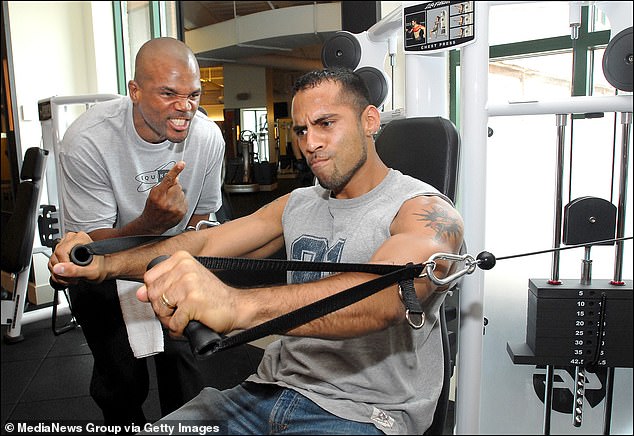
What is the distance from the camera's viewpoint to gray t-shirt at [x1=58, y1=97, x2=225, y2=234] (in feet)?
3.05

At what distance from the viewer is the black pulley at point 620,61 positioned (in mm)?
594

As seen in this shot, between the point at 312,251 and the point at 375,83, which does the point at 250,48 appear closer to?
the point at 375,83

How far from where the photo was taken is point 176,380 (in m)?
0.95

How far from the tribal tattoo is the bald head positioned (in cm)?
47

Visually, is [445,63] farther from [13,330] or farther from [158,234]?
[13,330]

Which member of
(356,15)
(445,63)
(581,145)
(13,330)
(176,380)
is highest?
(356,15)

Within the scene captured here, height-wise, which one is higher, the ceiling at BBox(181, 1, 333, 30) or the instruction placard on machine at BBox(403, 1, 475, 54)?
the ceiling at BBox(181, 1, 333, 30)

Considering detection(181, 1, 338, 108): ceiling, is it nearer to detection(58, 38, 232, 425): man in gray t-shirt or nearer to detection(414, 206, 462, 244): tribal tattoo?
detection(58, 38, 232, 425): man in gray t-shirt

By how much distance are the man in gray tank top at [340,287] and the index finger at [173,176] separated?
0.09m

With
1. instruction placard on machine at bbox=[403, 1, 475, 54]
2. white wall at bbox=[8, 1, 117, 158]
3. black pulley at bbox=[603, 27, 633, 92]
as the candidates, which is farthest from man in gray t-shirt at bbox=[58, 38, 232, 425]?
black pulley at bbox=[603, 27, 633, 92]

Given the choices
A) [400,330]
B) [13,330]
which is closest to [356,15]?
[400,330]

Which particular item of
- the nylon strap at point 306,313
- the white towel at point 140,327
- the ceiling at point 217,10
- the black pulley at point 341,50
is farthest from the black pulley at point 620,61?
the white towel at point 140,327

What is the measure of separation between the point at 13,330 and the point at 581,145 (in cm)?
257

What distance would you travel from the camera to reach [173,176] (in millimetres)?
848
